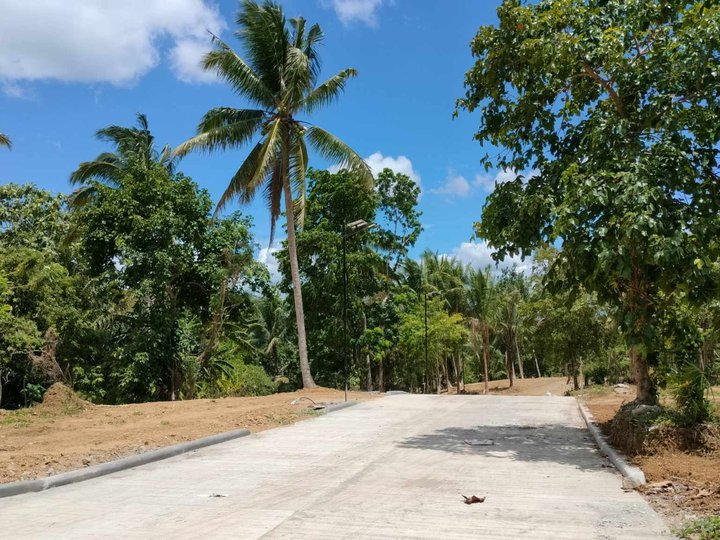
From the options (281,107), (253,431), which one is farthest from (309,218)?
(253,431)

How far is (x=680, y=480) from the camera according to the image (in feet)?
21.2

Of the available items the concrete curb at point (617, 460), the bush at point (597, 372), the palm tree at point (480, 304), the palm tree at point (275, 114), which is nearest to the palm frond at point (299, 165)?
the palm tree at point (275, 114)

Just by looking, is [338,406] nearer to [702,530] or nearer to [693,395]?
[693,395]

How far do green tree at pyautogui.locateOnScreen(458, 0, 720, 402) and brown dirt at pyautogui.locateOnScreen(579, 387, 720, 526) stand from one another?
60.0 inches

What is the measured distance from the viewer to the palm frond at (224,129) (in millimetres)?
20047

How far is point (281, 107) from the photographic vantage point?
20.4 metres

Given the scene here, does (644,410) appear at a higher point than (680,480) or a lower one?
higher

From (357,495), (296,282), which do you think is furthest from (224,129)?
(357,495)

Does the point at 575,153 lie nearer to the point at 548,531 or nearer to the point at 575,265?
the point at 575,265

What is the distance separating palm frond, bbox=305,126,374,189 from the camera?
2120 cm

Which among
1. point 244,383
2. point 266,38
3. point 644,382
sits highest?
point 266,38

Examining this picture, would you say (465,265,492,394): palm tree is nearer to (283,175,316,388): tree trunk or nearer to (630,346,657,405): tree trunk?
(283,175,316,388): tree trunk

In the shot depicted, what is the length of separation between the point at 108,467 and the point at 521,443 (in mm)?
6629

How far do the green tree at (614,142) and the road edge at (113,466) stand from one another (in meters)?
6.04
